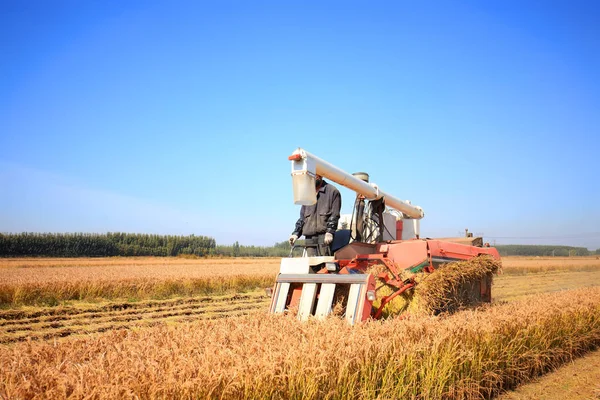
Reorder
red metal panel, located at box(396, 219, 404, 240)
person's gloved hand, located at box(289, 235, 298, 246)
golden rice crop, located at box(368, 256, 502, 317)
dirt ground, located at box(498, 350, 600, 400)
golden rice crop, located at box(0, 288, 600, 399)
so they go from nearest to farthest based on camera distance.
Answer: golden rice crop, located at box(0, 288, 600, 399)
dirt ground, located at box(498, 350, 600, 400)
golden rice crop, located at box(368, 256, 502, 317)
person's gloved hand, located at box(289, 235, 298, 246)
red metal panel, located at box(396, 219, 404, 240)

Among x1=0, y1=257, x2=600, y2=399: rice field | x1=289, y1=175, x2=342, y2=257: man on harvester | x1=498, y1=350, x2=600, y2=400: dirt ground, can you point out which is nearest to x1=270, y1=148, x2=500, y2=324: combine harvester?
x1=289, y1=175, x2=342, y2=257: man on harvester

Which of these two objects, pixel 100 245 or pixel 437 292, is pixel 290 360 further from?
pixel 100 245

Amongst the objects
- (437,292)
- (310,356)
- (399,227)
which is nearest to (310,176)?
(437,292)

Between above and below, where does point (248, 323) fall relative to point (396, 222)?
below

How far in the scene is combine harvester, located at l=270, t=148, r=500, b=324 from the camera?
19.8 feet

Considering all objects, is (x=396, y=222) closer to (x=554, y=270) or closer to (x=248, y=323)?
(x=248, y=323)

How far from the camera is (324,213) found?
7.27 metres

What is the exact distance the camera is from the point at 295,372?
3.24m

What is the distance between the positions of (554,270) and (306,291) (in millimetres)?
35081

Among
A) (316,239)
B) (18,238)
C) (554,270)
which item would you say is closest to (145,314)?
(316,239)

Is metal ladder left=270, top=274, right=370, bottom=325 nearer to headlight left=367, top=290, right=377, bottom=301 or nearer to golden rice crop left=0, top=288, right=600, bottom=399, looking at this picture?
headlight left=367, top=290, right=377, bottom=301

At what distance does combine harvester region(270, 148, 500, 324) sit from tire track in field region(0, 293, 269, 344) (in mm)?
2852

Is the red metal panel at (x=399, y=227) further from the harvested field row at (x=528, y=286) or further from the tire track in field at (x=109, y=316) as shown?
the harvested field row at (x=528, y=286)

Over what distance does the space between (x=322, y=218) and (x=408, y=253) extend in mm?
1505
